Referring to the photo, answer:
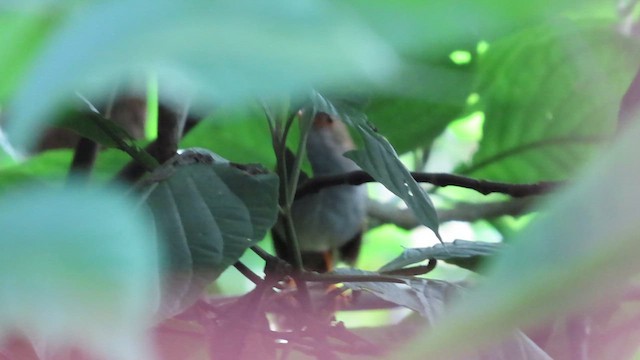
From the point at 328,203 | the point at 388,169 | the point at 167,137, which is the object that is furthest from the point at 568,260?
the point at 328,203

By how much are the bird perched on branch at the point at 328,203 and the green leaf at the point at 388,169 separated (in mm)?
356

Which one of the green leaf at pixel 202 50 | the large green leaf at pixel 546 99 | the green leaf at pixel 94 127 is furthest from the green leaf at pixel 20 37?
the green leaf at pixel 94 127

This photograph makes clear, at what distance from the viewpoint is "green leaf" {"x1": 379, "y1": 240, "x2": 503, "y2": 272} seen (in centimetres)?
36

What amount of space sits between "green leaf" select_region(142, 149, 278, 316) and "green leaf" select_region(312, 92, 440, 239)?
0.05 metres

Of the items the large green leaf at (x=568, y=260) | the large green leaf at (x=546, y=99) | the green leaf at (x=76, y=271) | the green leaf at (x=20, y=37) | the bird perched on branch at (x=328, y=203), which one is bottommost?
the bird perched on branch at (x=328, y=203)

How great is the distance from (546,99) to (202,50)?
48 cm

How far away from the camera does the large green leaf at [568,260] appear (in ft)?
0.32

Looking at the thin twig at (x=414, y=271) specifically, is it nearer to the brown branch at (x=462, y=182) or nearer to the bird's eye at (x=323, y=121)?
the brown branch at (x=462, y=182)

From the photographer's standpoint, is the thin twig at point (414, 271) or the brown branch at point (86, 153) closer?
the thin twig at point (414, 271)

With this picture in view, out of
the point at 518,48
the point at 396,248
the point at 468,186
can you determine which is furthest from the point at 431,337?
the point at 396,248

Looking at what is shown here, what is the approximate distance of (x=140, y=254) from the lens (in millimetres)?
104

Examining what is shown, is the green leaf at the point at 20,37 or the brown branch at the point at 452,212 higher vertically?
the green leaf at the point at 20,37

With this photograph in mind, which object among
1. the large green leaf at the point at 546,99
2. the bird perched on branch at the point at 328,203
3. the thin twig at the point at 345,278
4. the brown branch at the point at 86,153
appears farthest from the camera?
the bird perched on branch at the point at 328,203

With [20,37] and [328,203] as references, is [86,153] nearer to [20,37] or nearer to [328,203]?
[328,203]
